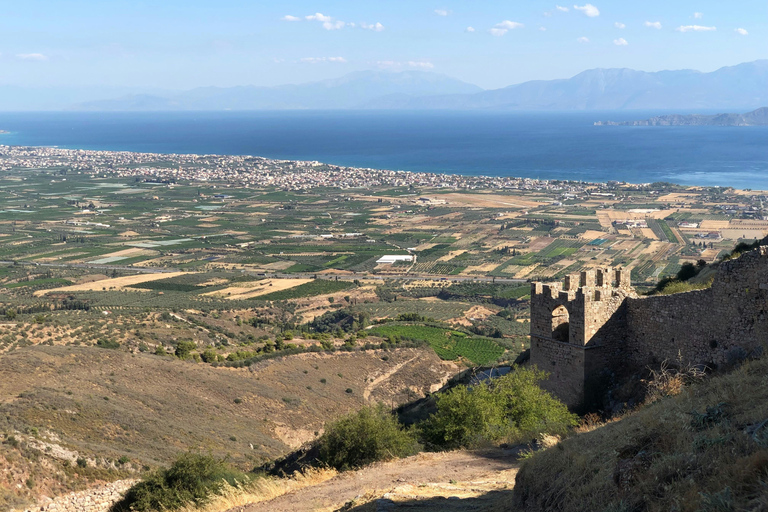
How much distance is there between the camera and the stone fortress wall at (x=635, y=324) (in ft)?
48.5

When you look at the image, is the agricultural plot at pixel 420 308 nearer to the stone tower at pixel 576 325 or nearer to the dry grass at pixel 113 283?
the dry grass at pixel 113 283

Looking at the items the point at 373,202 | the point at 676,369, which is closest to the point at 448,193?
the point at 373,202

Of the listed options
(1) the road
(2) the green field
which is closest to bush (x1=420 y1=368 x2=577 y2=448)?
(2) the green field

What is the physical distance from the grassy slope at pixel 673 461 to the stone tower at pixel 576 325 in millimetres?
6924

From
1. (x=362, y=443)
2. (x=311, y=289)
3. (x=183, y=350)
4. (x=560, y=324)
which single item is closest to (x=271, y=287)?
(x=311, y=289)

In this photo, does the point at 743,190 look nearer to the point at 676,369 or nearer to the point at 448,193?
the point at 448,193

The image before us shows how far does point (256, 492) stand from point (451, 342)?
4061 centimetres

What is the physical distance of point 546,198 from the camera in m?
157

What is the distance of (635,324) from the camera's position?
1773 cm

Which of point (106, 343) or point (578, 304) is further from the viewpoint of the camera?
point (106, 343)

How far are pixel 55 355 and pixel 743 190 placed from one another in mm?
146276

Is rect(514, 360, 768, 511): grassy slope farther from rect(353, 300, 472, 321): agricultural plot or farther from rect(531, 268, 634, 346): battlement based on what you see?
rect(353, 300, 472, 321): agricultural plot

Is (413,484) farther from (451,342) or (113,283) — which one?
(113,283)

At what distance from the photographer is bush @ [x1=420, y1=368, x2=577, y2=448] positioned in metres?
17.4
